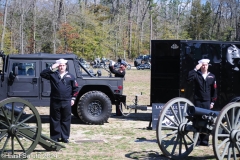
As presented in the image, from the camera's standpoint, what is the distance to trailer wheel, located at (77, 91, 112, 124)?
11.3 metres

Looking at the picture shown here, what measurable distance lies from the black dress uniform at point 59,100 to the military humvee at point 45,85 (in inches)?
103

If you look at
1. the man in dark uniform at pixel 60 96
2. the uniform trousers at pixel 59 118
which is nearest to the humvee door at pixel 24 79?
the man in dark uniform at pixel 60 96

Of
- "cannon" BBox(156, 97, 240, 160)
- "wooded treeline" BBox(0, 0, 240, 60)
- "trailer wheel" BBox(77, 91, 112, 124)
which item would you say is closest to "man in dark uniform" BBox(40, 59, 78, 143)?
"cannon" BBox(156, 97, 240, 160)

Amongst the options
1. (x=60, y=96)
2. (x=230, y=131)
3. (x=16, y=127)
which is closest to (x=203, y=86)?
(x=230, y=131)

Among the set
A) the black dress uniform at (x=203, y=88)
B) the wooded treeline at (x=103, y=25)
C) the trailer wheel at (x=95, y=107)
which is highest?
the wooded treeline at (x=103, y=25)

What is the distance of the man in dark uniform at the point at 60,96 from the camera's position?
8.36 metres

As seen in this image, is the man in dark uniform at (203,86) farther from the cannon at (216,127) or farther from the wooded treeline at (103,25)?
the wooded treeline at (103,25)

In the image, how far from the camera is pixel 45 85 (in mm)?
11094

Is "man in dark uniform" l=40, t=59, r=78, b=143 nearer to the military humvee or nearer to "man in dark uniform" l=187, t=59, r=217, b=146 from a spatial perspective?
"man in dark uniform" l=187, t=59, r=217, b=146

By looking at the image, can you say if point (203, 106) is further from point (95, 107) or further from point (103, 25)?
point (103, 25)

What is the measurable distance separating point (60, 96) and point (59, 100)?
0.08m

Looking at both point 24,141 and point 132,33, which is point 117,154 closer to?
point 24,141

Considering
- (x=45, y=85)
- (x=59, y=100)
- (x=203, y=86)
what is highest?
(x=203, y=86)

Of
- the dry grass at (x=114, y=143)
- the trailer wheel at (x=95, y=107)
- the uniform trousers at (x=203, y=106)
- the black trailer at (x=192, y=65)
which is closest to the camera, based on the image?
the dry grass at (x=114, y=143)
